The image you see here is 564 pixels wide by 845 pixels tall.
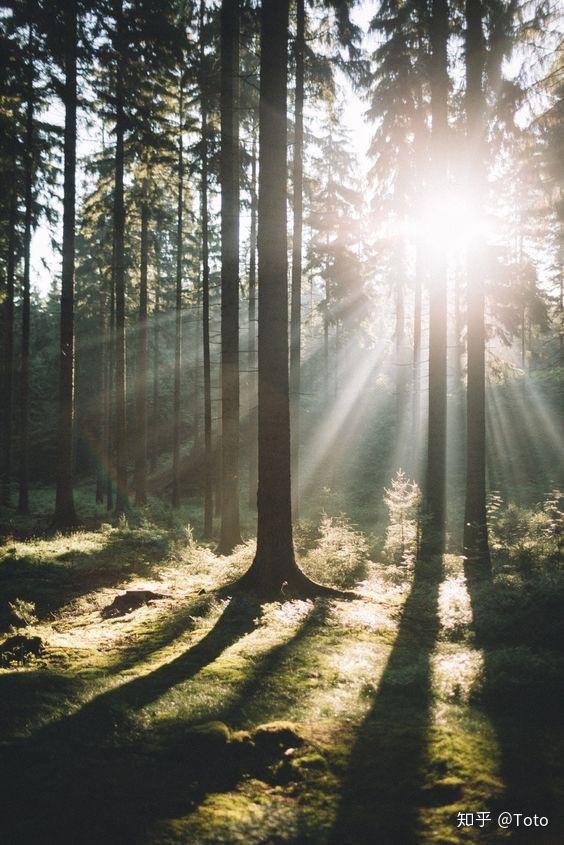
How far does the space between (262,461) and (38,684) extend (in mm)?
4130

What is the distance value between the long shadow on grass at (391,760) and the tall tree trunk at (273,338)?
2.40 metres

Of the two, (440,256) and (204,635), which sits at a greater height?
(440,256)

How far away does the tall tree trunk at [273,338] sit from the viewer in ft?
24.6

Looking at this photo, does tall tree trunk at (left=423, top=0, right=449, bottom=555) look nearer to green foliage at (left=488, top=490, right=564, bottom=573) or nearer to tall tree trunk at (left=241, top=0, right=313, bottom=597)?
green foliage at (left=488, top=490, right=564, bottom=573)

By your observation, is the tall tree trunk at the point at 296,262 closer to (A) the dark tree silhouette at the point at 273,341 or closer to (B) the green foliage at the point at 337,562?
(B) the green foliage at the point at 337,562

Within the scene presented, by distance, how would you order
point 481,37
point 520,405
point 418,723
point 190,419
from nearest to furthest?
point 418,723, point 481,37, point 520,405, point 190,419

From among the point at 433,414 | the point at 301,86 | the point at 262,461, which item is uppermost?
the point at 301,86

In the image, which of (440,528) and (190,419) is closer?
(440,528)

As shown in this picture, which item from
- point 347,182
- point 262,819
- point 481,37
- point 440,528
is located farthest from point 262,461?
point 347,182

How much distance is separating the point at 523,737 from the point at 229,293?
10.8m

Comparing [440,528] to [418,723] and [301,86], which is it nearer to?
[418,723]

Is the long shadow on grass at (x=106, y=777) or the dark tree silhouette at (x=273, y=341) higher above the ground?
the dark tree silhouette at (x=273, y=341)

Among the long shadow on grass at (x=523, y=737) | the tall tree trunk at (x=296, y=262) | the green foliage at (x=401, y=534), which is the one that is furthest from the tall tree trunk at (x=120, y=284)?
the long shadow on grass at (x=523, y=737)

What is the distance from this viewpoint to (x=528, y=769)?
323 cm
